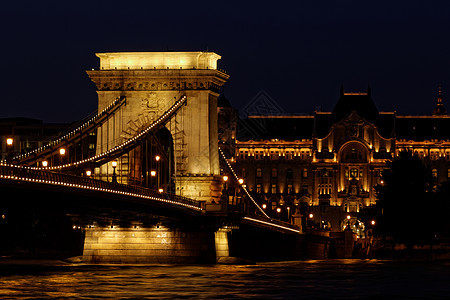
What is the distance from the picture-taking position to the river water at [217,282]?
64.7 metres

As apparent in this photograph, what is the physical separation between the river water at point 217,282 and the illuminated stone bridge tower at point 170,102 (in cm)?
804

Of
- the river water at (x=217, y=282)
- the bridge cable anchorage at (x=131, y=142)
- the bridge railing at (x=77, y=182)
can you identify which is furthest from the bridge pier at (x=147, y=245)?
the bridge cable anchorage at (x=131, y=142)

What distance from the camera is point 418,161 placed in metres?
126

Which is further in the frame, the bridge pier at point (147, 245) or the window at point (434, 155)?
Result: the window at point (434, 155)

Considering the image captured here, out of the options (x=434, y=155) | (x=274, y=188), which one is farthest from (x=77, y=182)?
(x=434, y=155)

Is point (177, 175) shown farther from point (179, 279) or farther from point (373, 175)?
point (373, 175)

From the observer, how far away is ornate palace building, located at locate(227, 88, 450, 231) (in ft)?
637

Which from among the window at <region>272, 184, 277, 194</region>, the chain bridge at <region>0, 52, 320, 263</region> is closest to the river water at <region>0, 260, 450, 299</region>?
the chain bridge at <region>0, 52, 320, 263</region>

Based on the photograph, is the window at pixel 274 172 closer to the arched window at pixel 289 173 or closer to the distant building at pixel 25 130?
the arched window at pixel 289 173

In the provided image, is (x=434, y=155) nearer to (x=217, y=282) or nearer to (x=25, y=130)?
(x=25, y=130)

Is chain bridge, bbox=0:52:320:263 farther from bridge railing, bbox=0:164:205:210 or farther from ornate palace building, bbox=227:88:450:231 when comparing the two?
ornate palace building, bbox=227:88:450:231

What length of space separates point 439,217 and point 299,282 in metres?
48.0

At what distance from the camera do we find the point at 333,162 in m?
195

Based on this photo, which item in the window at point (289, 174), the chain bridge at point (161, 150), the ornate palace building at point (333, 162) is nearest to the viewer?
the chain bridge at point (161, 150)
